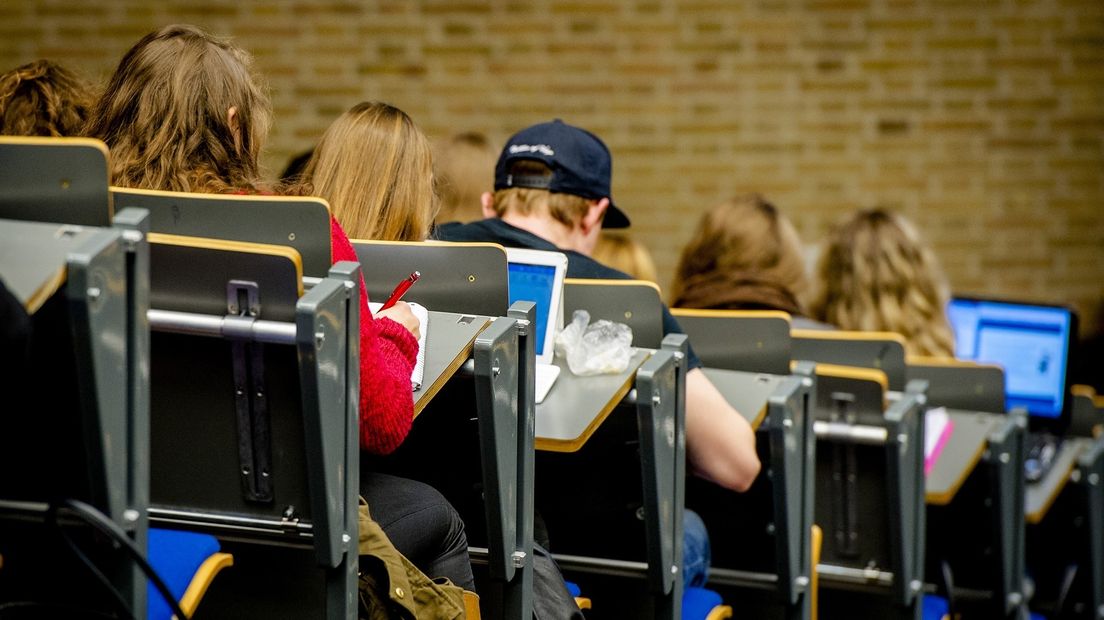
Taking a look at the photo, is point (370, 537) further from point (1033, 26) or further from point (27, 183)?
point (1033, 26)

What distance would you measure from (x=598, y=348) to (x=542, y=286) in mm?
199

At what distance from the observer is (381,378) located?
1.92 m

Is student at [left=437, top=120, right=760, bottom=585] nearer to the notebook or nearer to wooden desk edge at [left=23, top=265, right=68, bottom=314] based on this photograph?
the notebook

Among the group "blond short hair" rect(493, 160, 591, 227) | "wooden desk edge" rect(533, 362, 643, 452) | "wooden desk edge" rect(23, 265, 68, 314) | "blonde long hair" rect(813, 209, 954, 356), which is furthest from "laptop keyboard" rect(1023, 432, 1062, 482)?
"wooden desk edge" rect(23, 265, 68, 314)

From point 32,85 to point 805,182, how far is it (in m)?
4.17

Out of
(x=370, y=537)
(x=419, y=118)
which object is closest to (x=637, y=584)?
(x=370, y=537)

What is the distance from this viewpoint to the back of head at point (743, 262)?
11.9ft

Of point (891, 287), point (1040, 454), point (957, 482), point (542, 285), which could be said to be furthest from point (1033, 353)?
point (542, 285)

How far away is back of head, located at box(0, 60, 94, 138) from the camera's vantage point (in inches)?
87.4

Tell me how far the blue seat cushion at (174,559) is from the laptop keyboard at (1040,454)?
9.80 ft

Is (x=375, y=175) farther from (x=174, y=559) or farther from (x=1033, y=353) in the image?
(x=1033, y=353)

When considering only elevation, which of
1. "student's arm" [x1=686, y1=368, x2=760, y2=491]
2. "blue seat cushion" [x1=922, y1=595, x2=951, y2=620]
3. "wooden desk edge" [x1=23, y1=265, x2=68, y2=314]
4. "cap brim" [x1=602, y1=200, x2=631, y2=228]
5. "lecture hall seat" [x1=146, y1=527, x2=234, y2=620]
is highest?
"wooden desk edge" [x1=23, y1=265, x2=68, y2=314]

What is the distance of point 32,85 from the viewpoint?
7.35ft

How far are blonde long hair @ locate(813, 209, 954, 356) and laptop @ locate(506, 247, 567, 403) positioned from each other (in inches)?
70.9
